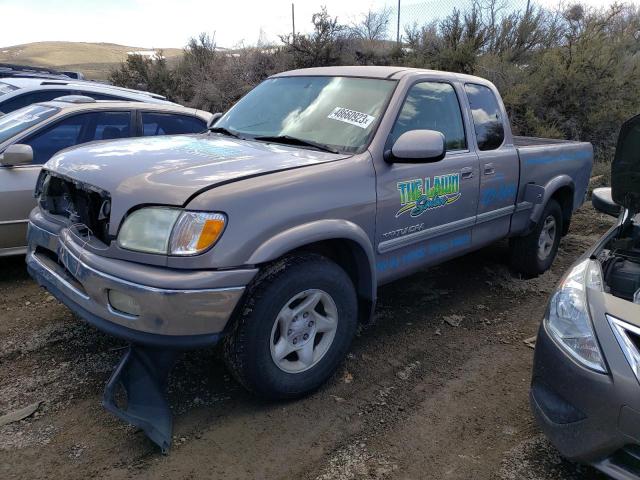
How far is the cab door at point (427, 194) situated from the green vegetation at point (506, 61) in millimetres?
7033

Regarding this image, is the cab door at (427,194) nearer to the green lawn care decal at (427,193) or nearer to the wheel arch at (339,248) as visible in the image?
the green lawn care decal at (427,193)

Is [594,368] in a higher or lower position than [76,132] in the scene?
lower

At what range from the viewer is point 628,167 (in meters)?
3.02

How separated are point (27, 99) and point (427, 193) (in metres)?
5.57

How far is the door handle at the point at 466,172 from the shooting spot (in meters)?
3.95

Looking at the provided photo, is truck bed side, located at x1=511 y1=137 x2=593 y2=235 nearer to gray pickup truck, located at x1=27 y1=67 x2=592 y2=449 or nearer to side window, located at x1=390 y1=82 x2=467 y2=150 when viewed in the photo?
gray pickup truck, located at x1=27 y1=67 x2=592 y2=449

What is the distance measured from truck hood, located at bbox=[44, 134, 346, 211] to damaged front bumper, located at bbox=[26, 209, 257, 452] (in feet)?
1.15

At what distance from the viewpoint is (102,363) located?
335cm

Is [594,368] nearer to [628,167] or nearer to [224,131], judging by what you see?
[628,167]

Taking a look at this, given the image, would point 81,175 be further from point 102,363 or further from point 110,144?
point 102,363

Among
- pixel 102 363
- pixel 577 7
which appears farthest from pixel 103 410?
pixel 577 7

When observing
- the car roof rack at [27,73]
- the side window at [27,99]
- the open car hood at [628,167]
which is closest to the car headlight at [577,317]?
the open car hood at [628,167]

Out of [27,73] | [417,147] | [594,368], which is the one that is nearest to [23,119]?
[417,147]

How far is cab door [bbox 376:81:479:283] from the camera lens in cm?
339
